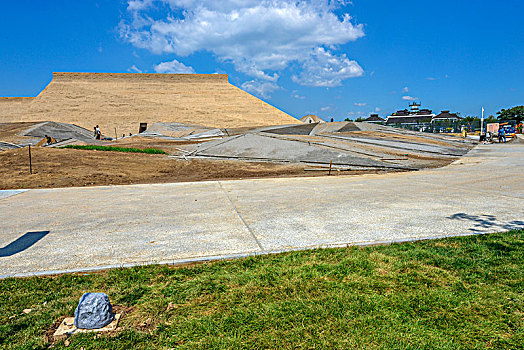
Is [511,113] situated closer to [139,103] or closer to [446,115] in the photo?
[446,115]

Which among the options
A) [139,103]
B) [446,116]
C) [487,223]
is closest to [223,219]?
[487,223]

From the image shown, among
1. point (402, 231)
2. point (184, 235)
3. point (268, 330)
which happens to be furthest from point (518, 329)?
point (184, 235)

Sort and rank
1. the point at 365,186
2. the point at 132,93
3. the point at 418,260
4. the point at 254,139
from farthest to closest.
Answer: the point at 132,93 → the point at 254,139 → the point at 365,186 → the point at 418,260

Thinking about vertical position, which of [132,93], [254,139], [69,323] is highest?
[132,93]

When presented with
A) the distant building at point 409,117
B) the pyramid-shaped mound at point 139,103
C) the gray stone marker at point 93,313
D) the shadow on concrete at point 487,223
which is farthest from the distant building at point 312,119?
the gray stone marker at point 93,313

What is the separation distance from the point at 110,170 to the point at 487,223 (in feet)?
40.2

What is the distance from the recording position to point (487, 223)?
15.9 ft

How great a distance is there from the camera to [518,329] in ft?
7.66

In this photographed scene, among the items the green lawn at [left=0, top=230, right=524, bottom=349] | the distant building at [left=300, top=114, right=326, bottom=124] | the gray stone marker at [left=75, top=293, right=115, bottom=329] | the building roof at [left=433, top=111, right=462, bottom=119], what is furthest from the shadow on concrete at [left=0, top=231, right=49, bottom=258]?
the building roof at [left=433, top=111, right=462, bottom=119]

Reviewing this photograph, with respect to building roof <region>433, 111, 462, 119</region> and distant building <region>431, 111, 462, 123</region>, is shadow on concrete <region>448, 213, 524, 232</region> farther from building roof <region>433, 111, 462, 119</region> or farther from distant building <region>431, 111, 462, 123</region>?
building roof <region>433, 111, 462, 119</region>

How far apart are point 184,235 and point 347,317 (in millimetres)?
2838

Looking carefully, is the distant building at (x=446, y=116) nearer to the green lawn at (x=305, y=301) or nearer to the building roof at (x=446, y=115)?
the building roof at (x=446, y=115)

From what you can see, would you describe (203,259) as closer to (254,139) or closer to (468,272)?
(468,272)

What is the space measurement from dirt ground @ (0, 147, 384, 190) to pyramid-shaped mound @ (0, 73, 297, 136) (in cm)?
3957
